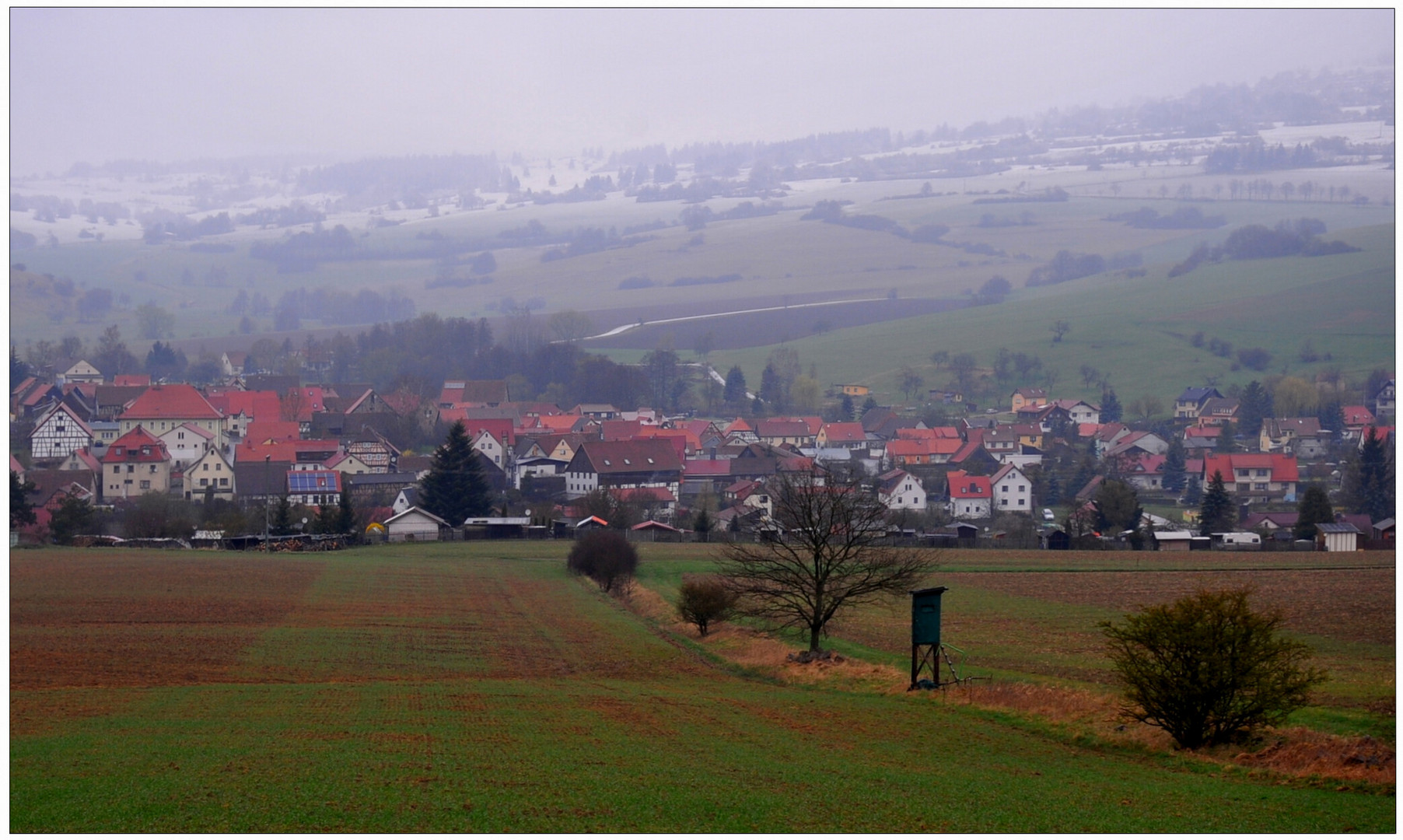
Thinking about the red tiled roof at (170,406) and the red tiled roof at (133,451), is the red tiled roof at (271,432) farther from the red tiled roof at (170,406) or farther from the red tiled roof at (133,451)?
the red tiled roof at (133,451)

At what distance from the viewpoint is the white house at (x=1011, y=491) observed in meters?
72.4

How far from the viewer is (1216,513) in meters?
58.9

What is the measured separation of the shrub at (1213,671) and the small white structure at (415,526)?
4632 centimetres

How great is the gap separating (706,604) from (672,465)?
5217cm

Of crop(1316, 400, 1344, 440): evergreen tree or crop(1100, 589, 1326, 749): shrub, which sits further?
crop(1316, 400, 1344, 440): evergreen tree

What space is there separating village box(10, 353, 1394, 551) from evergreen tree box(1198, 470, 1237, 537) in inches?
7.8

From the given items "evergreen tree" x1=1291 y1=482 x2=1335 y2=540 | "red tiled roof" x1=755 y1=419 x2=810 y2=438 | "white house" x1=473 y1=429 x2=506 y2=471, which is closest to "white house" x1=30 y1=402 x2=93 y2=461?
"white house" x1=473 y1=429 x2=506 y2=471

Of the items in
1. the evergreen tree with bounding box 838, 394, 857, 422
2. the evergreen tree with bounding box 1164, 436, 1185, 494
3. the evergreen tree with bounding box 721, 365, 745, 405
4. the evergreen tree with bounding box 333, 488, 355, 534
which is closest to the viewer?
the evergreen tree with bounding box 333, 488, 355, 534

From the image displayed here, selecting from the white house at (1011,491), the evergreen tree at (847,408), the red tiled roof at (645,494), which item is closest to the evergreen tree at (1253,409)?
the evergreen tree at (847,408)

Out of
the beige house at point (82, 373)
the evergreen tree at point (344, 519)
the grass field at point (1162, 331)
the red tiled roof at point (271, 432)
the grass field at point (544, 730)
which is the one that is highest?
the grass field at point (1162, 331)

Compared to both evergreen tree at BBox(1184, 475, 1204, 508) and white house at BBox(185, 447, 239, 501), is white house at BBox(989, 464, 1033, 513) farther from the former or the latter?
white house at BBox(185, 447, 239, 501)

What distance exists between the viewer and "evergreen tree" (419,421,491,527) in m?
62.2

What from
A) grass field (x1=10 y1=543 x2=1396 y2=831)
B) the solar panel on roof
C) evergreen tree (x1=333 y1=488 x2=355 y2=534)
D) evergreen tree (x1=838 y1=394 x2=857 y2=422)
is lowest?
grass field (x1=10 y1=543 x2=1396 y2=831)

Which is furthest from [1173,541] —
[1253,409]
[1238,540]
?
[1253,409]
